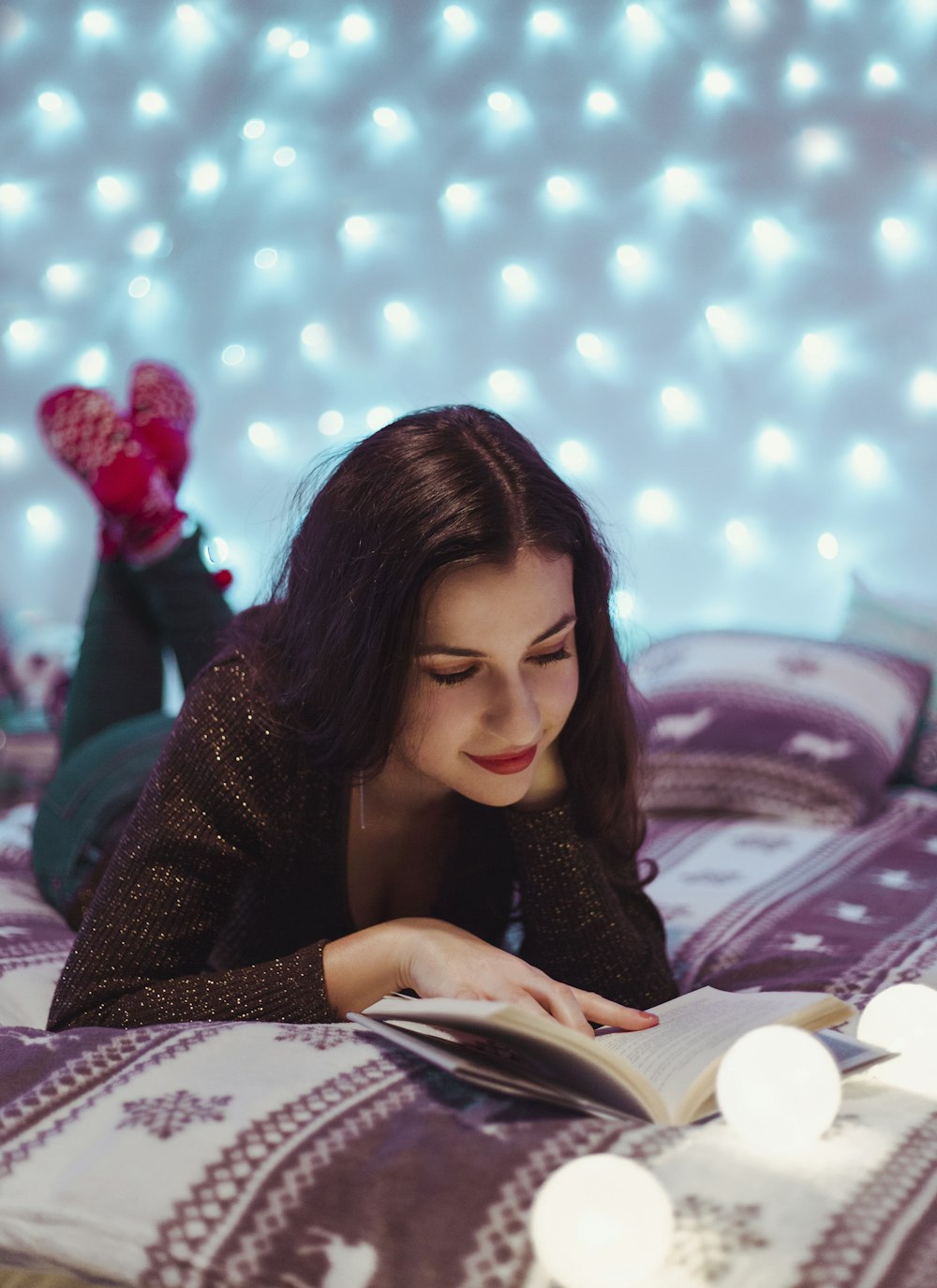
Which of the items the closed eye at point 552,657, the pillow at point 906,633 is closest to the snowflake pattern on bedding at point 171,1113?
the closed eye at point 552,657

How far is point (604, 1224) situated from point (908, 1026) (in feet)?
1.02

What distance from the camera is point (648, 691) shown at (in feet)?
6.70

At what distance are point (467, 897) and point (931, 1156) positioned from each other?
54 cm

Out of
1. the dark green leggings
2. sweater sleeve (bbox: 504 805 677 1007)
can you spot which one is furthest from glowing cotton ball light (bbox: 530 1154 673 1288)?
the dark green leggings

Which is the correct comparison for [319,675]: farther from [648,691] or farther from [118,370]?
[118,370]

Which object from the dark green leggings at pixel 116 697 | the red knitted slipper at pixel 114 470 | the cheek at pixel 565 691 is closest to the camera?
the cheek at pixel 565 691

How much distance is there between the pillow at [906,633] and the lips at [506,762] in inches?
49.5

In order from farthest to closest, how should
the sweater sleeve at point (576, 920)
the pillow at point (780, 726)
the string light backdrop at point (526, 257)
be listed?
the string light backdrop at point (526, 257)
the pillow at point (780, 726)
the sweater sleeve at point (576, 920)

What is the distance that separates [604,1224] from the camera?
0.58 metres

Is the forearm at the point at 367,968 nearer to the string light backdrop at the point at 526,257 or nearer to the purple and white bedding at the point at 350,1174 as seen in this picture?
the purple and white bedding at the point at 350,1174

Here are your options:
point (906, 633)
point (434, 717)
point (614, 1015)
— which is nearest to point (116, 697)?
point (434, 717)

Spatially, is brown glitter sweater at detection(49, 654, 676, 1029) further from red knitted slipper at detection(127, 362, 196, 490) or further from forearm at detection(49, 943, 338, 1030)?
red knitted slipper at detection(127, 362, 196, 490)

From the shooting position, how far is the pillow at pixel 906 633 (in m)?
2.00

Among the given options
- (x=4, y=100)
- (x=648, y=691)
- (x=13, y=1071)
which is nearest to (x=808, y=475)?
(x=648, y=691)
